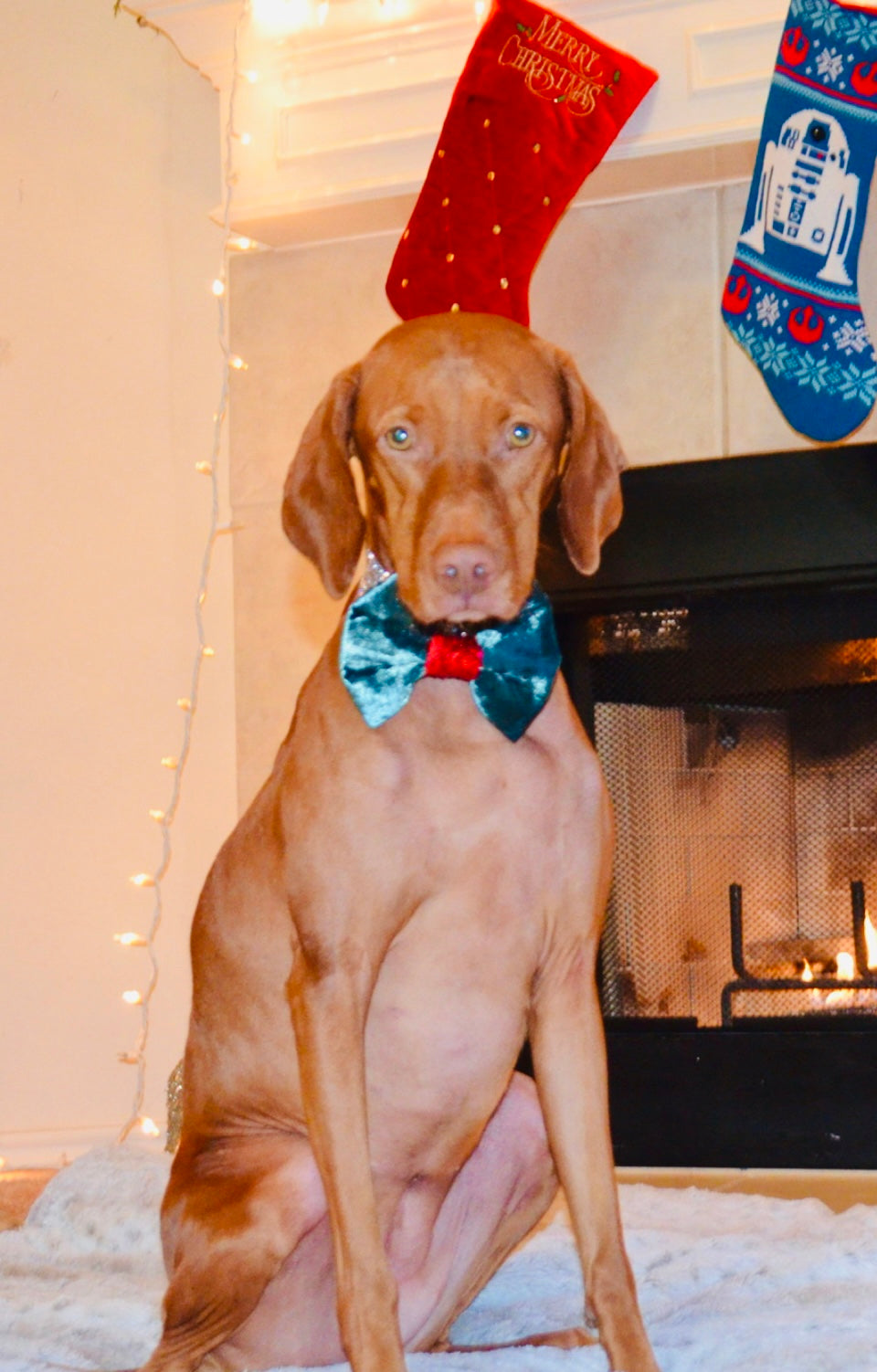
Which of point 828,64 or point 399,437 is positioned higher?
point 828,64

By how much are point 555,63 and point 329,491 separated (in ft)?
5.00

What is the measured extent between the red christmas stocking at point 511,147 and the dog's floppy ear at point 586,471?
1167 mm

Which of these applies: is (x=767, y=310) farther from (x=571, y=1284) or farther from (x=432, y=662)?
(x=571, y=1284)

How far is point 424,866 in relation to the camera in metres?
1.48

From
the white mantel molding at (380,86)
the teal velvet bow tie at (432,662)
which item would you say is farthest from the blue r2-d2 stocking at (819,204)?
the teal velvet bow tie at (432,662)

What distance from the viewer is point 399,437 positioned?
1483 millimetres

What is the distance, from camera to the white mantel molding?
277cm

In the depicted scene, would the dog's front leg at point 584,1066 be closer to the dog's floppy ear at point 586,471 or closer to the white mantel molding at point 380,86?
the dog's floppy ear at point 586,471

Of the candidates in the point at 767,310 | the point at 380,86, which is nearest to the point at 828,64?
the point at 767,310

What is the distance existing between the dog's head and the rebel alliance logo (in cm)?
134

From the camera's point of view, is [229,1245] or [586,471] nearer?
[229,1245]

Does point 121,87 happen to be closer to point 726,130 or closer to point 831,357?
point 726,130

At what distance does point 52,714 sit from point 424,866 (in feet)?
6.62

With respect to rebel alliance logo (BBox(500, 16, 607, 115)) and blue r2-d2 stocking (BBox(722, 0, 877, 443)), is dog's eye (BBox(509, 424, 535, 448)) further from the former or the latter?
rebel alliance logo (BBox(500, 16, 607, 115))
